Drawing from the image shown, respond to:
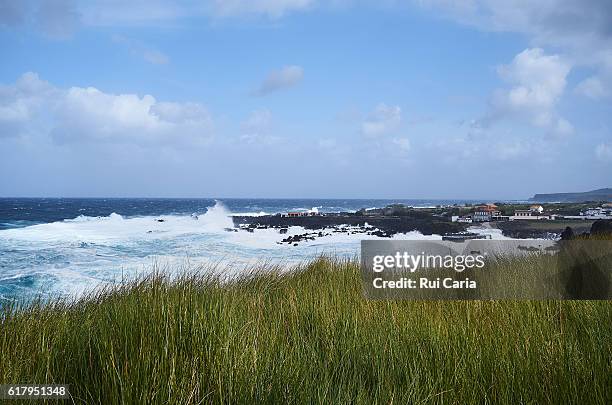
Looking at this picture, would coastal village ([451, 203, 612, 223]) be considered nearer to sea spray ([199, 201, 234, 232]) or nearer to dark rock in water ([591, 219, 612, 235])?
dark rock in water ([591, 219, 612, 235])

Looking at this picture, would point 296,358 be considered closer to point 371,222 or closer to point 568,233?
point 568,233

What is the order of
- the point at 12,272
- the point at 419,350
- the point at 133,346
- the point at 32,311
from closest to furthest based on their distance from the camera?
the point at 133,346 → the point at 419,350 → the point at 32,311 → the point at 12,272

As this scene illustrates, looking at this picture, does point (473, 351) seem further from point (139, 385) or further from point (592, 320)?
point (139, 385)

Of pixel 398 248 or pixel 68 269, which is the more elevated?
pixel 398 248

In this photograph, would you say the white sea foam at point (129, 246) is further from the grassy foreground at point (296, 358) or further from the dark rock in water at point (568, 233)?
the grassy foreground at point (296, 358)

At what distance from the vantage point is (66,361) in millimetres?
3098

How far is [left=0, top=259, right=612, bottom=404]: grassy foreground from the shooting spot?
107 inches

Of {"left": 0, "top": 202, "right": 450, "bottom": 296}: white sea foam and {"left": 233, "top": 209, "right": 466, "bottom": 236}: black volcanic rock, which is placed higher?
{"left": 233, "top": 209, "right": 466, "bottom": 236}: black volcanic rock

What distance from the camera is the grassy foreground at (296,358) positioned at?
8.90 feet

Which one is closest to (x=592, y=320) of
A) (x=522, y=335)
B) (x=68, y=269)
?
(x=522, y=335)

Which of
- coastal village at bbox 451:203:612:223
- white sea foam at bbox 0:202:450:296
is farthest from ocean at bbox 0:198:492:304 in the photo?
coastal village at bbox 451:203:612:223

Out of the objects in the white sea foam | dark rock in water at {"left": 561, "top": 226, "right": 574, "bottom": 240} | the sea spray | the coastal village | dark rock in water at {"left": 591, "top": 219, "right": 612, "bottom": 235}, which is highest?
the coastal village

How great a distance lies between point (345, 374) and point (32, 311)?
2.98m

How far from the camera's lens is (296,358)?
3.20 meters
